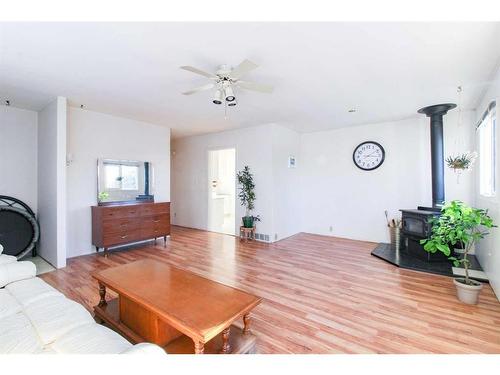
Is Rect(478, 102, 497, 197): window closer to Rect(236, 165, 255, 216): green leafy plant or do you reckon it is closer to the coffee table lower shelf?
the coffee table lower shelf

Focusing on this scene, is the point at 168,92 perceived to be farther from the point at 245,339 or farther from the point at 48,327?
the point at 245,339

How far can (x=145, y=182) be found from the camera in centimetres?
464

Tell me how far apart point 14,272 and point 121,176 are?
8.69 feet

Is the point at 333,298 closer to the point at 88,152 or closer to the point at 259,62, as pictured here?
the point at 259,62

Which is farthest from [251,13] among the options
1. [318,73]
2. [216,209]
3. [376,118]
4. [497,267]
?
[216,209]

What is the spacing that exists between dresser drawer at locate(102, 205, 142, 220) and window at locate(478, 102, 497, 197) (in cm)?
498

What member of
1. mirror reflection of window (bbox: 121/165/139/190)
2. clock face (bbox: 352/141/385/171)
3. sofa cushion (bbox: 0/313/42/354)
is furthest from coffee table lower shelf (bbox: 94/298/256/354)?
clock face (bbox: 352/141/385/171)

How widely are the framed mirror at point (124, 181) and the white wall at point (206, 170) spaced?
55.9 inches

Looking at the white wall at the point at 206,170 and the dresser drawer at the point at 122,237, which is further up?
the white wall at the point at 206,170

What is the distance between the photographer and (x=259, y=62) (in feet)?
7.50

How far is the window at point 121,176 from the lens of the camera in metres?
4.16

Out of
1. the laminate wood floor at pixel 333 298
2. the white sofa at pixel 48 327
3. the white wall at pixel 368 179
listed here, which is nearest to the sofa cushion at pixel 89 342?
the white sofa at pixel 48 327

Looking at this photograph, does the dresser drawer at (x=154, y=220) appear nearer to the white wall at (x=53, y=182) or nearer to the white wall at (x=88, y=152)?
the white wall at (x=88, y=152)

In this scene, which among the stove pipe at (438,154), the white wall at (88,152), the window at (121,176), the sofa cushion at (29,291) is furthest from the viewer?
the window at (121,176)
